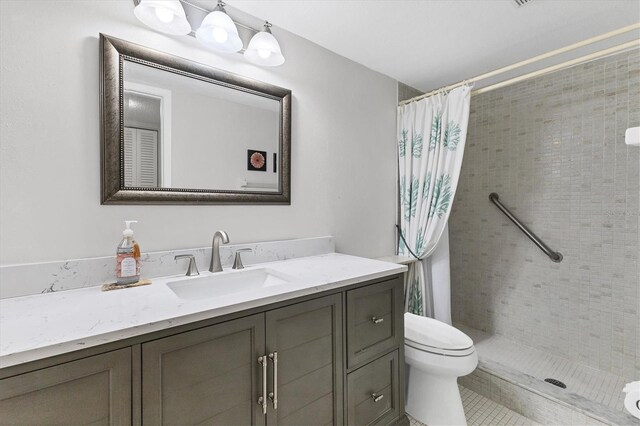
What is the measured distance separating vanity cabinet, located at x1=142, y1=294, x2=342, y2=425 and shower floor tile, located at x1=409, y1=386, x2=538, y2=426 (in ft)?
2.92

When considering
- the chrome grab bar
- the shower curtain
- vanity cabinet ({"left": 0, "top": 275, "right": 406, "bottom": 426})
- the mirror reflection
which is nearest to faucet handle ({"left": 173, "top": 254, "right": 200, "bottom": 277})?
the mirror reflection

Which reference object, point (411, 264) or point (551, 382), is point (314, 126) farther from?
point (551, 382)

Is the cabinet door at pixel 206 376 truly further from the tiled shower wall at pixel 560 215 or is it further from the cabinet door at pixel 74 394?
the tiled shower wall at pixel 560 215

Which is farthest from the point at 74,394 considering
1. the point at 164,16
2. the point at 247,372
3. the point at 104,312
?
the point at 164,16

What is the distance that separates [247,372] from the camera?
100 centimetres

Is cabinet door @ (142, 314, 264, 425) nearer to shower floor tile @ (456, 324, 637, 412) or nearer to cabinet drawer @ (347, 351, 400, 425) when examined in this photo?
cabinet drawer @ (347, 351, 400, 425)

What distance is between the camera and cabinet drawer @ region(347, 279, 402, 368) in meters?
1.30

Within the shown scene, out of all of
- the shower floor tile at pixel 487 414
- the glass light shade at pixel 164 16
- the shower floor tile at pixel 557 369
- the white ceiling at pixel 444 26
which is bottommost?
the shower floor tile at pixel 487 414

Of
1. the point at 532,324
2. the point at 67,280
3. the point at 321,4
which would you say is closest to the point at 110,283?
the point at 67,280

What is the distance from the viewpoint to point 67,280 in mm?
1112

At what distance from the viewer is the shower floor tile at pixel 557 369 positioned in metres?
1.81

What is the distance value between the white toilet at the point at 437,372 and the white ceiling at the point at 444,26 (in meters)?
1.72

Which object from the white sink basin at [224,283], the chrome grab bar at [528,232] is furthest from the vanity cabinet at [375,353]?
the chrome grab bar at [528,232]

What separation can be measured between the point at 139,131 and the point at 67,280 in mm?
629
